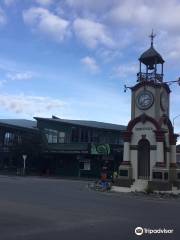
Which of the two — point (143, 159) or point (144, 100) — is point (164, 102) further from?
point (143, 159)

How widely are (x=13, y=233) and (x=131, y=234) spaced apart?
316cm

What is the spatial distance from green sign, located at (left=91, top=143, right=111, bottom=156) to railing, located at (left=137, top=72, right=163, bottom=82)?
24631 millimetres

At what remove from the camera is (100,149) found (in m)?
63.6

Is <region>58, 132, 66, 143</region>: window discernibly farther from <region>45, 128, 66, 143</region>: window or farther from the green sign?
the green sign

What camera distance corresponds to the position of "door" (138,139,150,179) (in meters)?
37.3

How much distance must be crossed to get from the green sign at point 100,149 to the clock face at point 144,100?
24.9m

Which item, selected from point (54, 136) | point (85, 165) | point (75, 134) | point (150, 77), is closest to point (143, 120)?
point (150, 77)

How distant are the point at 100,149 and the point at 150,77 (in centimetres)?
2560

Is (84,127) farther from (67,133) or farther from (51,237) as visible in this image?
(51,237)

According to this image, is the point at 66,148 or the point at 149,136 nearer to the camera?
the point at 149,136

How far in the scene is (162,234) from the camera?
12.8 metres

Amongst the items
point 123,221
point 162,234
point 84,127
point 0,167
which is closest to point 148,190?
point 123,221

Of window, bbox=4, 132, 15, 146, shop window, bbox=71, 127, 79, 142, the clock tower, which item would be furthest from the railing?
window, bbox=4, 132, 15, 146

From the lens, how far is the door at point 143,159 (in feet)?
123
